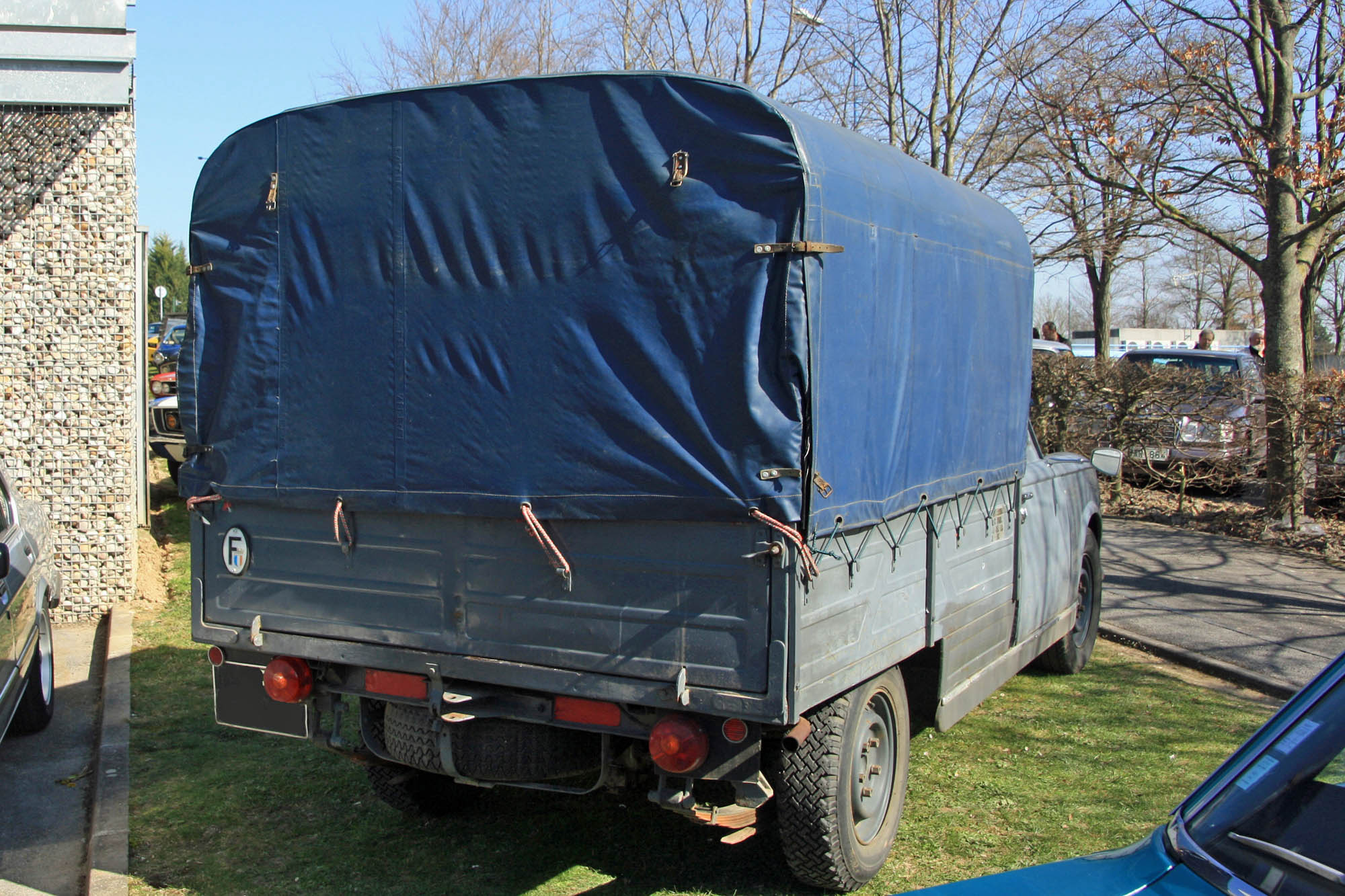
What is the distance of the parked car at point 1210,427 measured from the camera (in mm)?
12320

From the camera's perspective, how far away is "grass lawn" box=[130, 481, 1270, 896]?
4441mm

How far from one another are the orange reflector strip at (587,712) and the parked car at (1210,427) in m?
10.2

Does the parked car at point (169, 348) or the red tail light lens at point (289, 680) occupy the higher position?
the parked car at point (169, 348)

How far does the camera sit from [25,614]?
589 cm

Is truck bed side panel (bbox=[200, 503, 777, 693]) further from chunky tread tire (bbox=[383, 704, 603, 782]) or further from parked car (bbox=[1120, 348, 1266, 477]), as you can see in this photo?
parked car (bbox=[1120, 348, 1266, 477])

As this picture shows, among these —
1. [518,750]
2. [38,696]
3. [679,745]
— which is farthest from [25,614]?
[679,745]

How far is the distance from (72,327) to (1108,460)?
7423 millimetres

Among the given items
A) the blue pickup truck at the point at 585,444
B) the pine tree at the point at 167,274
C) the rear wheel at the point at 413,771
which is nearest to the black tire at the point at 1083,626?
the blue pickup truck at the point at 585,444

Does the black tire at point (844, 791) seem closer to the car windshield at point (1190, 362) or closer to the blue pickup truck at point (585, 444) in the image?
the blue pickup truck at point (585, 444)

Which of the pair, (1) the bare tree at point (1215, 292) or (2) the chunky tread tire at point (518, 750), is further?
(1) the bare tree at point (1215, 292)

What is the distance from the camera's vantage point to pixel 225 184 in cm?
451

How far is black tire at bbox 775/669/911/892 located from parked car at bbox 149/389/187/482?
995 centimetres

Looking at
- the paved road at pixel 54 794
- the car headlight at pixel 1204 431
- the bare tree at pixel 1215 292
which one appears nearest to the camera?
the paved road at pixel 54 794

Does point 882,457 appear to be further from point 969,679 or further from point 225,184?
point 225,184
